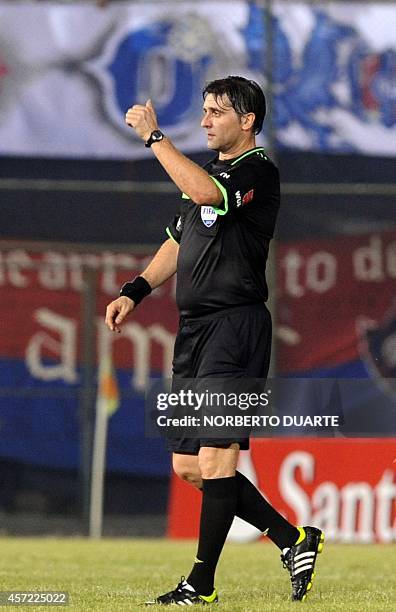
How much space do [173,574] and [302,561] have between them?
186 centimetres

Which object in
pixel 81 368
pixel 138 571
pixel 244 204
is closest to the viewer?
pixel 244 204

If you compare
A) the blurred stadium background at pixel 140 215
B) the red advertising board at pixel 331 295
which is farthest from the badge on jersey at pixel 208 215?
the red advertising board at pixel 331 295

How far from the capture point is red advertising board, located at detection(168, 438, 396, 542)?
37.9 feet

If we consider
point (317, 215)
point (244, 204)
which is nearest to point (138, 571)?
point (244, 204)

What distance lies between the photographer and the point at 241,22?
14320 mm

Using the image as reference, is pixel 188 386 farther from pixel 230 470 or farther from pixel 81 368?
pixel 81 368

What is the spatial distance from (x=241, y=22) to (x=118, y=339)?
3113 mm

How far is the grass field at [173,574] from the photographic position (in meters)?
6.27

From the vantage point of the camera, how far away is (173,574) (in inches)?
319

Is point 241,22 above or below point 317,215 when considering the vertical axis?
above

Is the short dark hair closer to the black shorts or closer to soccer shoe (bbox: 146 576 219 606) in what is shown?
the black shorts

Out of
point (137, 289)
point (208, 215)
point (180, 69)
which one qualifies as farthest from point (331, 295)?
point (208, 215)

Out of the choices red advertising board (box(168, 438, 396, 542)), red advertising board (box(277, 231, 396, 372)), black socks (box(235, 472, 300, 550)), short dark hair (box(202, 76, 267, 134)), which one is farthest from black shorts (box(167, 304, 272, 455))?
red advertising board (box(277, 231, 396, 372))

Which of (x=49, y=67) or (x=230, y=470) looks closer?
(x=230, y=470)
